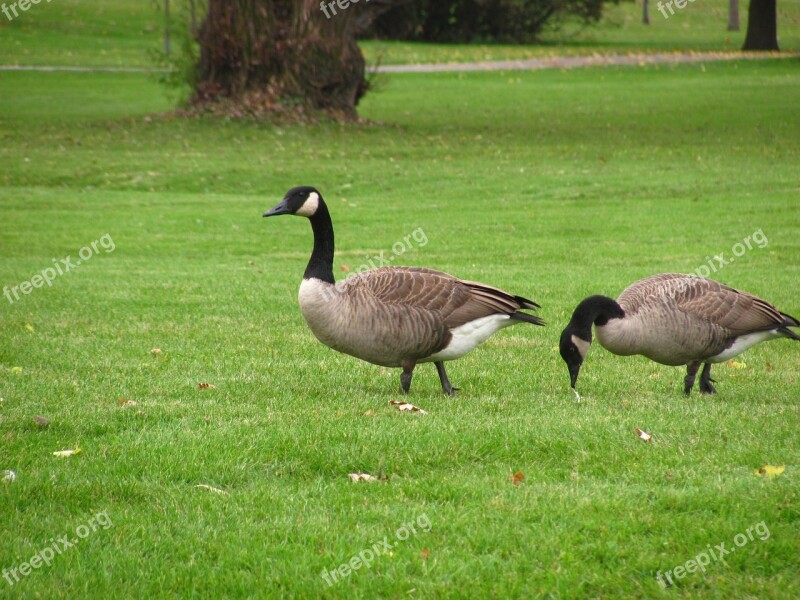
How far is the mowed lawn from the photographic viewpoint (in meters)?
5.45

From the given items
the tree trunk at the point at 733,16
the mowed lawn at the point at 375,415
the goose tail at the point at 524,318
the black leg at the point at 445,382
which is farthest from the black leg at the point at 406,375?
the tree trunk at the point at 733,16

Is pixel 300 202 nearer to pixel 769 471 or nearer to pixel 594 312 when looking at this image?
pixel 594 312

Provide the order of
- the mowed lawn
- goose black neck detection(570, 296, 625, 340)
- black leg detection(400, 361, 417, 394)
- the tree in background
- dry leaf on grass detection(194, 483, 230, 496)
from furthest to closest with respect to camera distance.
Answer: the tree in background
black leg detection(400, 361, 417, 394)
goose black neck detection(570, 296, 625, 340)
dry leaf on grass detection(194, 483, 230, 496)
the mowed lawn

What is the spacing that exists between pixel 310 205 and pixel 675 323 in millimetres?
3089

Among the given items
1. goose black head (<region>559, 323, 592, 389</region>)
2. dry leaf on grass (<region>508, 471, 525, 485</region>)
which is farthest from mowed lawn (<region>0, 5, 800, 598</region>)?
goose black head (<region>559, 323, 592, 389</region>)

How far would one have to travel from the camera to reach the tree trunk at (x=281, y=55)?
29.8 metres

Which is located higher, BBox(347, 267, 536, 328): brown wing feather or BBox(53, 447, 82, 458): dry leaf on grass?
BBox(347, 267, 536, 328): brown wing feather

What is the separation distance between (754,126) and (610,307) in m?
25.8

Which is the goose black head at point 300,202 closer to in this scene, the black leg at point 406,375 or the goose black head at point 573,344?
the black leg at point 406,375

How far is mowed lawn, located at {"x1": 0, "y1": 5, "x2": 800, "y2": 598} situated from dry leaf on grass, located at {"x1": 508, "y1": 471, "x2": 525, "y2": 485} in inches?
1.4

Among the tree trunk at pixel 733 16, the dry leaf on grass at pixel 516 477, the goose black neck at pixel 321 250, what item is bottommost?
the tree trunk at pixel 733 16

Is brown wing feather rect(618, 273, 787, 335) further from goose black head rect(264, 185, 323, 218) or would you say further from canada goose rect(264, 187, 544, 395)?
goose black head rect(264, 185, 323, 218)

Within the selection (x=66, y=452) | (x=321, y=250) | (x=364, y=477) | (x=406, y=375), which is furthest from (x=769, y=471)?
(x=66, y=452)

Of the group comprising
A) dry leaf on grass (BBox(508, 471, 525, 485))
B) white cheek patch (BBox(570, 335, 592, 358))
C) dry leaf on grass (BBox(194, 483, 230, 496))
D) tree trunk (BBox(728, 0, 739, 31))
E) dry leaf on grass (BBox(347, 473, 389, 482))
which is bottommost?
tree trunk (BBox(728, 0, 739, 31))
